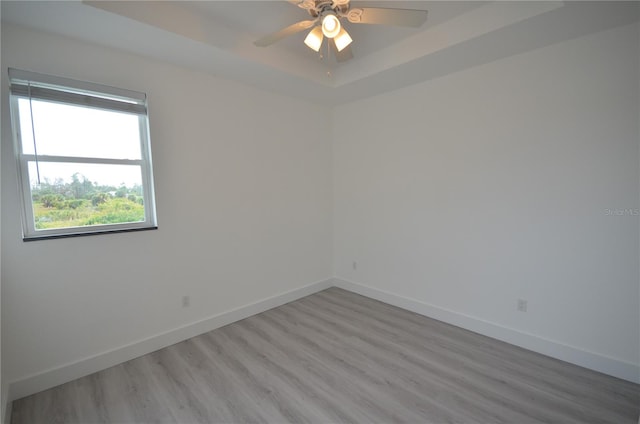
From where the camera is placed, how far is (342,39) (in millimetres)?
1897

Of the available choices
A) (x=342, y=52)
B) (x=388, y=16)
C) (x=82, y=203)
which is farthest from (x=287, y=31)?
(x=82, y=203)

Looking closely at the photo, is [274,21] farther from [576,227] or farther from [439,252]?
[576,227]

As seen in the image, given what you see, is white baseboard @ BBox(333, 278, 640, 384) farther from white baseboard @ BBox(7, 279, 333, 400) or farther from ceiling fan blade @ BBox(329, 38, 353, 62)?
ceiling fan blade @ BBox(329, 38, 353, 62)

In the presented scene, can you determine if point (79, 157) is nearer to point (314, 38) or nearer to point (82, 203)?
point (82, 203)

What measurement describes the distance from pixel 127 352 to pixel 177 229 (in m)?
1.10

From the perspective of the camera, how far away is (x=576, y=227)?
7.38 ft

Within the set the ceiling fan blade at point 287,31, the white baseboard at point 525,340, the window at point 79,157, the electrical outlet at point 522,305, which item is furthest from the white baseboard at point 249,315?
the ceiling fan blade at point 287,31

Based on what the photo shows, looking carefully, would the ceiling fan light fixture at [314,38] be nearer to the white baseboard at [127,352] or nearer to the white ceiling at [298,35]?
the white ceiling at [298,35]

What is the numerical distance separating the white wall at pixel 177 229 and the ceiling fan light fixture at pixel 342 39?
145 cm

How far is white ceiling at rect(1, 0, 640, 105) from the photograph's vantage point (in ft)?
6.09

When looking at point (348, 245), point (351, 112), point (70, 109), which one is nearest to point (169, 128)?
point (70, 109)

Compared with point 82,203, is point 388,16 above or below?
above

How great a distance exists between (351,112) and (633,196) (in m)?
2.81

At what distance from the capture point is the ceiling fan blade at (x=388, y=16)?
5.25ft
